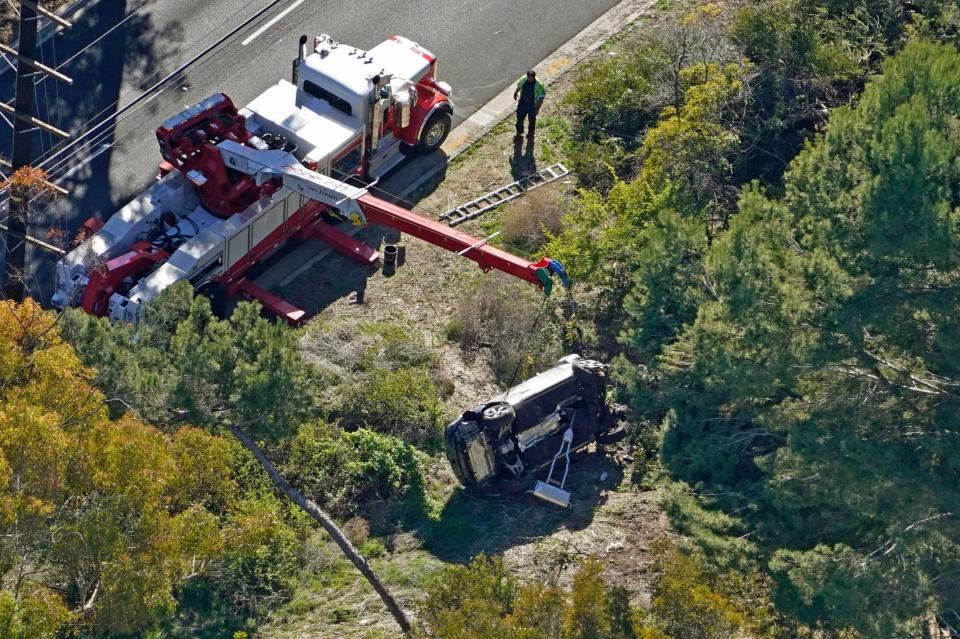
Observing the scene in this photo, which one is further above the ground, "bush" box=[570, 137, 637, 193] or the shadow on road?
"bush" box=[570, 137, 637, 193]

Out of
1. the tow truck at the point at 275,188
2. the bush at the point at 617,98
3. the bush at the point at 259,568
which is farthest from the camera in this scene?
the bush at the point at 617,98

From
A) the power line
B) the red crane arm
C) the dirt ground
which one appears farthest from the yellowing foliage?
the power line

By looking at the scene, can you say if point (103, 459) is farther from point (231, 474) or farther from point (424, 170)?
point (424, 170)

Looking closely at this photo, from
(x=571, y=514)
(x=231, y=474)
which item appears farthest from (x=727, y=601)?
(x=231, y=474)

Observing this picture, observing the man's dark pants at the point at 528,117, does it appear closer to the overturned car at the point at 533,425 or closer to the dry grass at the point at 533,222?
the dry grass at the point at 533,222

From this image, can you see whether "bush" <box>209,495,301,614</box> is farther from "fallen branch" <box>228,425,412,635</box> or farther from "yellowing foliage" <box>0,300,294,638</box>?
"yellowing foliage" <box>0,300,294,638</box>

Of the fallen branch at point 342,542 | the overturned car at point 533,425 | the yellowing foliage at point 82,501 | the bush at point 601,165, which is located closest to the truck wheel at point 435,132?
the bush at point 601,165
